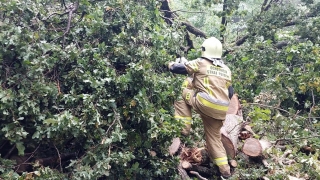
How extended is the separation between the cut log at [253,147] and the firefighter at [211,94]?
423 millimetres

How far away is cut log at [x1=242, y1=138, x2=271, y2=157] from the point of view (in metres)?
4.26

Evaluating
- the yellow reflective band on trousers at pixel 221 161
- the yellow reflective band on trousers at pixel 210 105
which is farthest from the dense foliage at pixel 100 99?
the yellow reflective band on trousers at pixel 210 105

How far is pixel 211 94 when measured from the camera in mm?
3980

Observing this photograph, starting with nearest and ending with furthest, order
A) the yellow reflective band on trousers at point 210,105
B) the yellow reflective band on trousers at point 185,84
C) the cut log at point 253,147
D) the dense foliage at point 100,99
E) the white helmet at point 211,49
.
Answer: the dense foliage at point 100,99
the yellow reflective band on trousers at point 210,105
the white helmet at point 211,49
the cut log at point 253,147
the yellow reflective band on trousers at point 185,84

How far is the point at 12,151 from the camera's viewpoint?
3422mm

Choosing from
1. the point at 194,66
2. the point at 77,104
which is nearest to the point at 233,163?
the point at 194,66

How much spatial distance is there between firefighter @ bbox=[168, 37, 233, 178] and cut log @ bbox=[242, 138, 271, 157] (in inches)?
16.7

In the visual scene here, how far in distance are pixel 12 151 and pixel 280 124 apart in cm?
349

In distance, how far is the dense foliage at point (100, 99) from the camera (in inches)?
126

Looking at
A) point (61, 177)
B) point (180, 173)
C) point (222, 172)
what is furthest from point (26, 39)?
point (222, 172)

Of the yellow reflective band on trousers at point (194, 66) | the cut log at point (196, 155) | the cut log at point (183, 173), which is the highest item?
the yellow reflective band on trousers at point (194, 66)

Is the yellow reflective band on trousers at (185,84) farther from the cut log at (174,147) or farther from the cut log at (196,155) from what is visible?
the cut log at (196,155)

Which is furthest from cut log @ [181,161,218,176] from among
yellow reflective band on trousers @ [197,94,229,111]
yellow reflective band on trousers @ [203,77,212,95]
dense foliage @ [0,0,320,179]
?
yellow reflective band on trousers @ [203,77,212,95]

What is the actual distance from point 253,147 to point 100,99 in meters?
2.16
